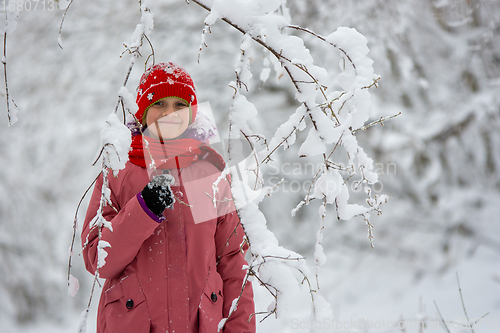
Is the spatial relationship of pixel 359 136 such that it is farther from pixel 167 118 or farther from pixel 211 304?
pixel 211 304

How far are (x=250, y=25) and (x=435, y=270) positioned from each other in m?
3.89

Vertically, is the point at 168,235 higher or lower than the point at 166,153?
lower

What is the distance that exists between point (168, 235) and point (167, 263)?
0.34ft

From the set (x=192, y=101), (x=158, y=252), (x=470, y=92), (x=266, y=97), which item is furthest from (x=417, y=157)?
(x=158, y=252)

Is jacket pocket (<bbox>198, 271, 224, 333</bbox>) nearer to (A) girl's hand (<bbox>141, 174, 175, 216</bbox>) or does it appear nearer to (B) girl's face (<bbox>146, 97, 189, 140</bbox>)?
(A) girl's hand (<bbox>141, 174, 175, 216</bbox>)

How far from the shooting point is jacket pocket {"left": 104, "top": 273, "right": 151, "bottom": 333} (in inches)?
41.9

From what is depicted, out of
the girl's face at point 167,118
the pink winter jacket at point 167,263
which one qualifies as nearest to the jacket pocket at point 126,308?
the pink winter jacket at point 167,263

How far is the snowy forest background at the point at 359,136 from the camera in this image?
3.40 metres

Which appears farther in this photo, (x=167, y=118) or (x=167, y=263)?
(x=167, y=118)

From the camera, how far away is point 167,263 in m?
1.15

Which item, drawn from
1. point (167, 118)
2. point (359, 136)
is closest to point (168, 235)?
point (167, 118)

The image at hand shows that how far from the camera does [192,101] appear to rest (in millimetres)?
1402

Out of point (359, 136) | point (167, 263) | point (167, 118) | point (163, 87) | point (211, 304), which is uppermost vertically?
point (359, 136)

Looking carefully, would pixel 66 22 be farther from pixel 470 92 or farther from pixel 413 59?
pixel 470 92
